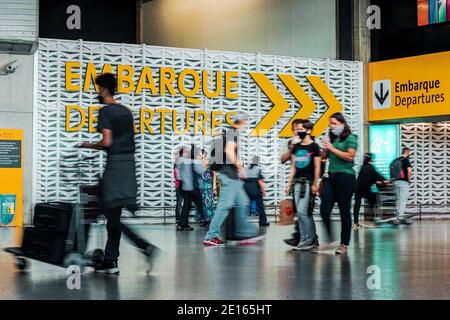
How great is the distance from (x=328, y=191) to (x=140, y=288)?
4400 mm

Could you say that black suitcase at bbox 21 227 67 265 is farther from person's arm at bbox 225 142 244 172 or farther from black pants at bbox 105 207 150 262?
person's arm at bbox 225 142 244 172

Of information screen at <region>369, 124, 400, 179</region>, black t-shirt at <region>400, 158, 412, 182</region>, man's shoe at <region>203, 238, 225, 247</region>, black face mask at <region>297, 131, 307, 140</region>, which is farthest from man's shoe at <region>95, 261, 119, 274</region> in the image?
information screen at <region>369, 124, 400, 179</region>

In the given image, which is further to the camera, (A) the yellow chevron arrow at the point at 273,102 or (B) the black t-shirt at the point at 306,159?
(A) the yellow chevron arrow at the point at 273,102

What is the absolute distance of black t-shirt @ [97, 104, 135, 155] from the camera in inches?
332

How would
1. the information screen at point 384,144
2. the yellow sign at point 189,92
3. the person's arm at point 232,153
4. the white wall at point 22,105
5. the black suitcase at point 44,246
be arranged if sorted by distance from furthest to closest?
the information screen at point 384,144 < the yellow sign at point 189,92 < the white wall at point 22,105 < the person's arm at point 232,153 < the black suitcase at point 44,246

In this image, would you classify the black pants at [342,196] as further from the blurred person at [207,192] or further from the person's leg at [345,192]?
the blurred person at [207,192]

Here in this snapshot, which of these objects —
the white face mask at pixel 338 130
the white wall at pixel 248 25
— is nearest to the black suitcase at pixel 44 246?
the white face mask at pixel 338 130

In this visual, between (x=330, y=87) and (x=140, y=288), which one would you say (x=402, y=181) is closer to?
(x=330, y=87)

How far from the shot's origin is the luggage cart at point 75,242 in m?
8.58

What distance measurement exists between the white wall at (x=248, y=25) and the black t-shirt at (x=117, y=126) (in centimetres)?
1706

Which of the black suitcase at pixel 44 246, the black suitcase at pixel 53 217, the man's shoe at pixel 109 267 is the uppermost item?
the black suitcase at pixel 53 217

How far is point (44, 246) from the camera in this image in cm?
866

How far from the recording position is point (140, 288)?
7.46 meters
